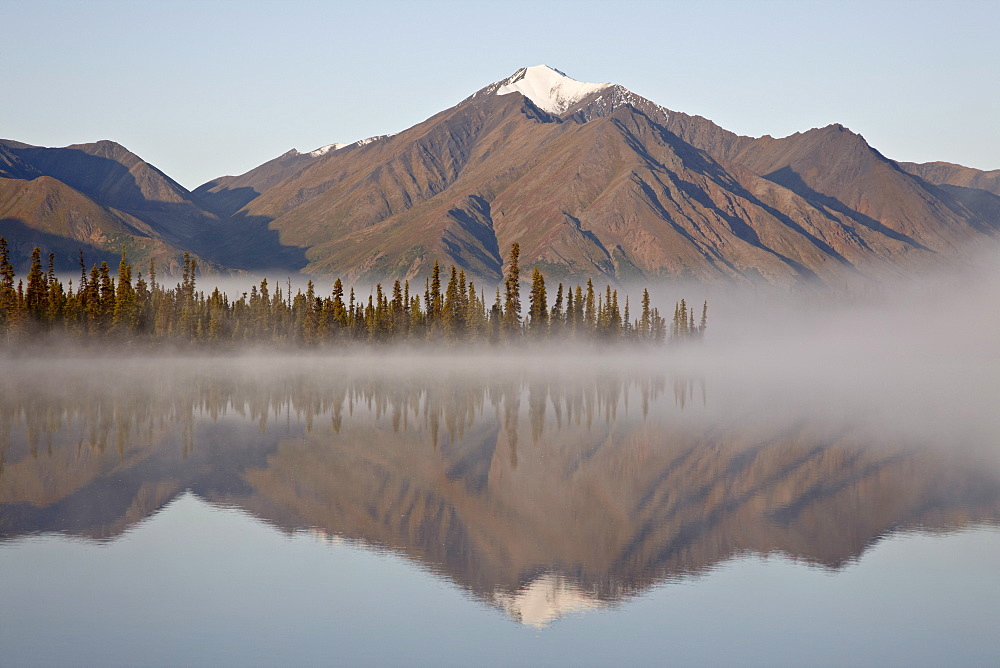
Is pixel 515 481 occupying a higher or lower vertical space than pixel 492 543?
lower

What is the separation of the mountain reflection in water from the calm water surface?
0.60 feet

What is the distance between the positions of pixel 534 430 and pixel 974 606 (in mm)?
38082

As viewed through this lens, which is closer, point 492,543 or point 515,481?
point 492,543

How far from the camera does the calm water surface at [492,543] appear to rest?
81.6 ft

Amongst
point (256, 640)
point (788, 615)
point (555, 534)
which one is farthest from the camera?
point (555, 534)

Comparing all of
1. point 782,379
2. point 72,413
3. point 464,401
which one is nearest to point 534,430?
point 464,401

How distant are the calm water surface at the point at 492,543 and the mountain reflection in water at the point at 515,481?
0.18 metres

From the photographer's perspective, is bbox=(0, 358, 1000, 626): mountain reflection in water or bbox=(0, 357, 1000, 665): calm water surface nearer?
bbox=(0, 357, 1000, 665): calm water surface

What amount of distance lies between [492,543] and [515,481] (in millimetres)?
11454

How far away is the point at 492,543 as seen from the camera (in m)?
33.0

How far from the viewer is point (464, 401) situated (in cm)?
8538

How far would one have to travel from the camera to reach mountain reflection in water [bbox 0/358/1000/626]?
3241 cm

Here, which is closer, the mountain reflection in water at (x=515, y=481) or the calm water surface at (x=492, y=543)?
the calm water surface at (x=492, y=543)

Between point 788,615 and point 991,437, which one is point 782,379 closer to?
point 991,437
